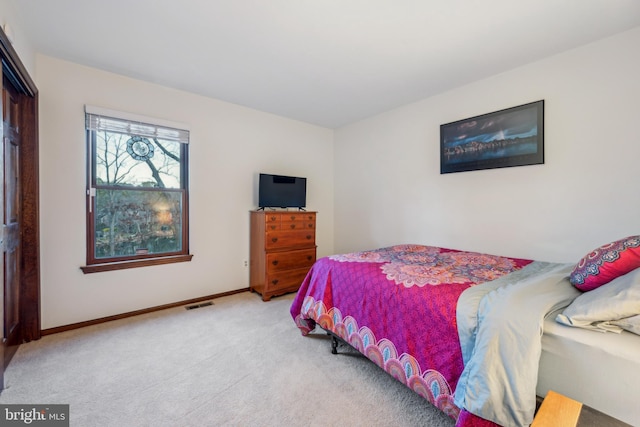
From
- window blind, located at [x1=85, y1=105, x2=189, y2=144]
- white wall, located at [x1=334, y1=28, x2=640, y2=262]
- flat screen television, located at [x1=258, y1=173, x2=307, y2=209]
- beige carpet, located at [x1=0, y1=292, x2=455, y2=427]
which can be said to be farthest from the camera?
flat screen television, located at [x1=258, y1=173, x2=307, y2=209]

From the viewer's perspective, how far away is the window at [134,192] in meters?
2.59

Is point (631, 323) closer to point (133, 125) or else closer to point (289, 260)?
point (289, 260)

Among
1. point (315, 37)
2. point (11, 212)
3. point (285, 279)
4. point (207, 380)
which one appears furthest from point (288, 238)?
point (11, 212)

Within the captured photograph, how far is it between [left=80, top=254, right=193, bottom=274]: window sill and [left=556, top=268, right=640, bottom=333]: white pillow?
10.8ft

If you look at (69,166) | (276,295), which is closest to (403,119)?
(276,295)

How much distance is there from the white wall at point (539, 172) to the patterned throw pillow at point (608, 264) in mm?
1133

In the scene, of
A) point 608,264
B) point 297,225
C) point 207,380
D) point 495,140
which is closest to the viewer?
point 608,264

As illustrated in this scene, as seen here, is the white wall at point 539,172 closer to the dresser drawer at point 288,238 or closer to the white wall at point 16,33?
the dresser drawer at point 288,238

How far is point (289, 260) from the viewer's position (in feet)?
11.2

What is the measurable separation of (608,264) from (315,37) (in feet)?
7.56

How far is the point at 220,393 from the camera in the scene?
64.2 inches

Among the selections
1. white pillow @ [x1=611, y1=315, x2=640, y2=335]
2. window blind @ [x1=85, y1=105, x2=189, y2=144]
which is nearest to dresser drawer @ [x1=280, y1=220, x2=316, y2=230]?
window blind @ [x1=85, y1=105, x2=189, y2=144]

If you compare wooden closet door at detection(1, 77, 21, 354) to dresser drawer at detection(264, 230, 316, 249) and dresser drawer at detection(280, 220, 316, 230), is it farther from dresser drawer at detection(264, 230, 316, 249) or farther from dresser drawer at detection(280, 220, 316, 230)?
dresser drawer at detection(280, 220, 316, 230)

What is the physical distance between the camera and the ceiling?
1.75m
